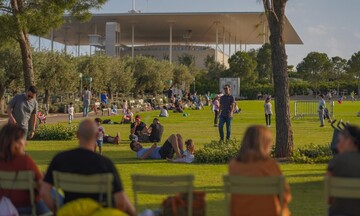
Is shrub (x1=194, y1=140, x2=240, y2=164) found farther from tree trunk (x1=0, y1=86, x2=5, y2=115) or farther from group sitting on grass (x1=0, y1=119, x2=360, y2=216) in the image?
Answer: tree trunk (x1=0, y1=86, x2=5, y2=115)

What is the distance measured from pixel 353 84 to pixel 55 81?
70.7 metres

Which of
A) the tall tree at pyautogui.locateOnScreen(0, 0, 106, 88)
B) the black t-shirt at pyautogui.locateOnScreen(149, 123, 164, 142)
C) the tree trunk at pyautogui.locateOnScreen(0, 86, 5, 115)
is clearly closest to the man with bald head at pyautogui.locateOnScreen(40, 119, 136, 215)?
the black t-shirt at pyautogui.locateOnScreen(149, 123, 164, 142)

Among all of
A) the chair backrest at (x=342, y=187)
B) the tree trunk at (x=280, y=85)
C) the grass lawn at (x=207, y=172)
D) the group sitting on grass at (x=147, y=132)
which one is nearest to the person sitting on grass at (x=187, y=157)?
the grass lawn at (x=207, y=172)

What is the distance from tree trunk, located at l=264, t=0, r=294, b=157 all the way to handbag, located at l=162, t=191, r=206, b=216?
8032mm

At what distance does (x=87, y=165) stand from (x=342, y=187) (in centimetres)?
221

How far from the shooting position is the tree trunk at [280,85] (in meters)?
13.1

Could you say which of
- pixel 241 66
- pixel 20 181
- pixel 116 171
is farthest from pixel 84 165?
pixel 241 66

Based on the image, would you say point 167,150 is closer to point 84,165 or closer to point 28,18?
point 28,18

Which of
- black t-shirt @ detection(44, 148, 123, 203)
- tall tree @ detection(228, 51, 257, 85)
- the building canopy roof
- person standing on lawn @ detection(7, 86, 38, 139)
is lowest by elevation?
black t-shirt @ detection(44, 148, 123, 203)

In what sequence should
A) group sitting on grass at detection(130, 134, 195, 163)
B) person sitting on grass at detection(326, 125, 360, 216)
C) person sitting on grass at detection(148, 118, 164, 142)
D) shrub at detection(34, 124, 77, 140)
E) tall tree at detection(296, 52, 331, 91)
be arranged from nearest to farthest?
person sitting on grass at detection(326, 125, 360, 216), group sitting on grass at detection(130, 134, 195, 163), person sitting on grass at detection(148, 118, 164, 142), shrub at detection(34, 124, 77, 140), tall tree at detection(296, 52, 331, 91)

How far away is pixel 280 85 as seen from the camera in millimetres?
13164

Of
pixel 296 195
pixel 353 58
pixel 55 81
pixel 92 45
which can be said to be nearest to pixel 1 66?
pixel 55 81

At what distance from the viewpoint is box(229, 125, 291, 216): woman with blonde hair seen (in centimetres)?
505

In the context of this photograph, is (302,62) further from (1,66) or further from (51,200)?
(51,200)
